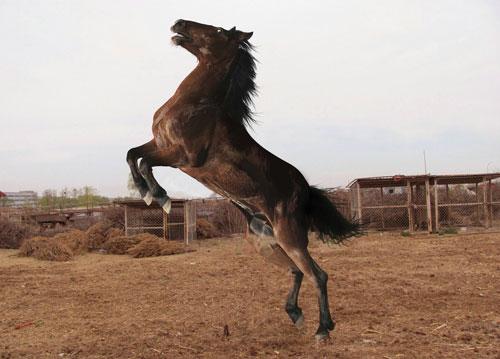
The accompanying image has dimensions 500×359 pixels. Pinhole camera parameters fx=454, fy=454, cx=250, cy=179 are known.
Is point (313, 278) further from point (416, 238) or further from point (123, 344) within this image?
point (416, 238)

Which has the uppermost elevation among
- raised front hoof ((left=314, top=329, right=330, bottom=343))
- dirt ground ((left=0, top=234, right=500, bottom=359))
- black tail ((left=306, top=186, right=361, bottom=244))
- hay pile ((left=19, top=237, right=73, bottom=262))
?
black tail ((left=306, top=186, right=361, bottom=244))

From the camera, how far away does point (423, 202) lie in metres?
21.8

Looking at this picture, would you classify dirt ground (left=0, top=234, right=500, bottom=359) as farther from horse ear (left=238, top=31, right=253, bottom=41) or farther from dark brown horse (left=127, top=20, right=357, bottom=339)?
horse ear (left=238, top=31, right=253, bottom=41)

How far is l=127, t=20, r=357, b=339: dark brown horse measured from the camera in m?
3.89

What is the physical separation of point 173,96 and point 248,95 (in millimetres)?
733

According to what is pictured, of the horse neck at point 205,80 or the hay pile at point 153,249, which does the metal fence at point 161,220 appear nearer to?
the hay pile at point 153,249

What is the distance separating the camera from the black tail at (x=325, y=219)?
4781 millimetres

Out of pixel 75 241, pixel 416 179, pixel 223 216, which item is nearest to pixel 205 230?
pixel 223 216

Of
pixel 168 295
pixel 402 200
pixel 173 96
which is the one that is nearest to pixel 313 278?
pixel 173 96

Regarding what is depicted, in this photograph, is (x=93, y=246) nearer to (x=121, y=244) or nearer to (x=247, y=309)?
(x=121, y=244)

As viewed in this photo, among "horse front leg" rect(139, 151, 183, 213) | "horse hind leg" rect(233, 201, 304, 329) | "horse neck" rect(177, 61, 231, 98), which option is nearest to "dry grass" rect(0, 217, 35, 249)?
"horse hind leg" rect(233, 201, 304, 329)

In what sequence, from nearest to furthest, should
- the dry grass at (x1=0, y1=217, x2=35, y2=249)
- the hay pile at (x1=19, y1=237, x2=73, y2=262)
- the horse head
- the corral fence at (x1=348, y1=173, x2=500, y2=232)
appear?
the horse head → the hay pile at (x1=19, y1=237, x2=73, y2=262) → the corral fence at (x1=348, y1=173, x2=500, y2=232) → the dry grass at (x1=0, y1=217, x2=35, y2=249)

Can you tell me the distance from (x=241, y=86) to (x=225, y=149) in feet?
2.25

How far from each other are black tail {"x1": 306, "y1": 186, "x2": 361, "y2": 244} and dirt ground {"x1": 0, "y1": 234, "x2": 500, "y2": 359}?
1.15 metres
